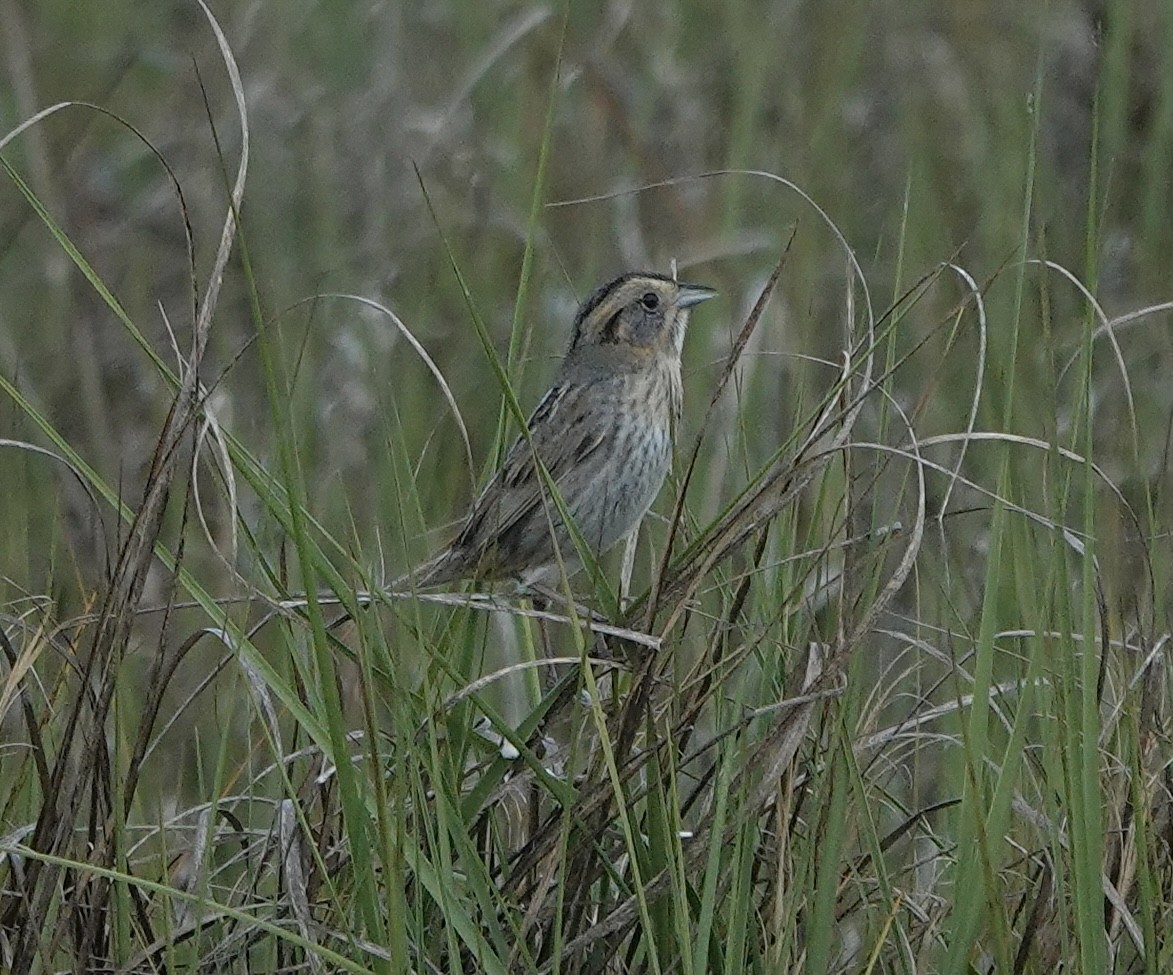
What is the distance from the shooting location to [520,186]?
5.17m

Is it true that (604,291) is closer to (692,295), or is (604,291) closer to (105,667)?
(692,295)

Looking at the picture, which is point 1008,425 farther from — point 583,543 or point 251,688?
point 251,688

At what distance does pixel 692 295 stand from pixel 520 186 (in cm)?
132

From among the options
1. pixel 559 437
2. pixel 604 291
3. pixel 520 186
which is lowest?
Answer: pixel 559 437

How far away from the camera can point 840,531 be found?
7.88 feet

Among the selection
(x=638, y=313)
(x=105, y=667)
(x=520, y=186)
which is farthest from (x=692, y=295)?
(x=105, y=667)

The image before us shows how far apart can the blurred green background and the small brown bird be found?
0.27 meters

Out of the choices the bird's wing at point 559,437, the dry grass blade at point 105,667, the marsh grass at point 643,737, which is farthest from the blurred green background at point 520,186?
the dry grass blade at point 105,667

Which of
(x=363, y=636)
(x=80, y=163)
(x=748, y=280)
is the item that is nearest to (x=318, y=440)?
(x=748, y=280)

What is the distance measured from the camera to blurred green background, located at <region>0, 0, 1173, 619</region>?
14.9ft

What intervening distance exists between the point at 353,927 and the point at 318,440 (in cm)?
223

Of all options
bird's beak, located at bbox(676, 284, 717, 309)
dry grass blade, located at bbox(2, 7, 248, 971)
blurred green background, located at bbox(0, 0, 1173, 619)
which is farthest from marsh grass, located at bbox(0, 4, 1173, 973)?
blurred green background, located at bbox(0, 0, 1173, 619)

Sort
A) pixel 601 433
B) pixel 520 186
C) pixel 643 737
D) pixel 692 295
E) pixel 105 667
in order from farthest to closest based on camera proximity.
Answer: pixel 520 186, pixel 692 295, pixel 601 433, pixel 643 737, pixel 105 667

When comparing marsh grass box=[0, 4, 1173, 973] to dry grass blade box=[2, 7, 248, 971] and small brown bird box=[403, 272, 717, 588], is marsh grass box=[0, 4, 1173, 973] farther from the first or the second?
small brown bird box=[403, 272, 717, 588]
